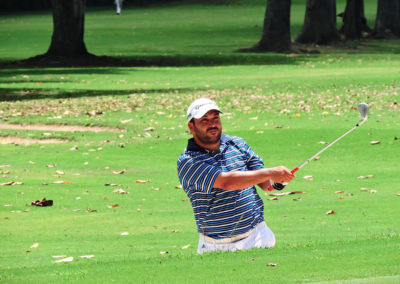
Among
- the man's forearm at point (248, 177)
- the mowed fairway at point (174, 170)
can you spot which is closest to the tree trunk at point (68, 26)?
the mowed fairway at point (174, 170)

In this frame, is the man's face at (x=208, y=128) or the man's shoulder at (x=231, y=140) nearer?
the man's face at (x=208, y=128)

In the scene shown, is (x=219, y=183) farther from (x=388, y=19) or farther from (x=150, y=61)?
(x=388, y=19)

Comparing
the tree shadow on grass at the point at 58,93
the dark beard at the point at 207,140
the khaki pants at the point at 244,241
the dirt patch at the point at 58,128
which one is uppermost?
the dark beard at the point at 207,140

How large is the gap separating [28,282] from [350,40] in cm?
5085

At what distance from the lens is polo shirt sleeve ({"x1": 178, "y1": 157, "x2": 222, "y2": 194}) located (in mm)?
6781

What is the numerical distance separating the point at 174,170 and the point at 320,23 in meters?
34.9

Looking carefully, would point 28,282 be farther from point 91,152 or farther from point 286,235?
point 91,152

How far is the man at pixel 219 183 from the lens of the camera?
6797 mm

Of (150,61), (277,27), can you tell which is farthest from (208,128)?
(277,27)

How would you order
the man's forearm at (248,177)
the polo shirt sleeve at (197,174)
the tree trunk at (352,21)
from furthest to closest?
1. the tree trunk at (352,21)
2. the polo shirt sleeve at (197,174)
3. the man's forearm at (248,177)

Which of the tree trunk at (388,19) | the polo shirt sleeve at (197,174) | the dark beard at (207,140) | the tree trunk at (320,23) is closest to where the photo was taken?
the polo shirt sleeve at (197,174)

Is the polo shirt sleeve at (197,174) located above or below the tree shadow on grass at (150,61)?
above

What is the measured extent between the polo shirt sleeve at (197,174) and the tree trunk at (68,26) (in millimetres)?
33511

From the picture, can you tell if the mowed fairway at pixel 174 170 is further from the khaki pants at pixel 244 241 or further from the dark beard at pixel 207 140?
the dark beard at pixel 207 140
